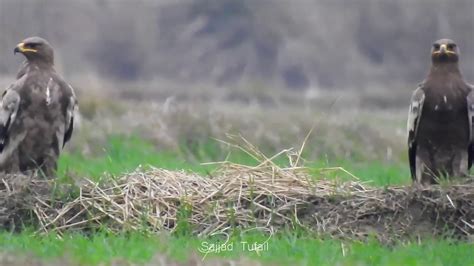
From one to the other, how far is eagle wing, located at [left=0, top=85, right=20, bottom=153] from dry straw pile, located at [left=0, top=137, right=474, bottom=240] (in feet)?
3.48

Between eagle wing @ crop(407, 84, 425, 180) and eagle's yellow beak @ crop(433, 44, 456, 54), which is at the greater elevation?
eagle's yellow beak @ crop(433, 44, 456, 54)

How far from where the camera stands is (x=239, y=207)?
1215 centimetres

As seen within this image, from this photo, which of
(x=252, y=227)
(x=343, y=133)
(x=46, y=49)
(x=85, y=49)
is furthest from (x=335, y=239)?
(x=85, y=49)

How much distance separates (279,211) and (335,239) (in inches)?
32.4

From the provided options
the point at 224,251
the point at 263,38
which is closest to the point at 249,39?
the point at 263,38

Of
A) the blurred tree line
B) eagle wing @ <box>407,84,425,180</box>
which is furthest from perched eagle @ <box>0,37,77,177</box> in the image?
the blurred tree line

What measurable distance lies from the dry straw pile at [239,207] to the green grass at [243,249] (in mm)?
384

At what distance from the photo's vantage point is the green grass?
996 centimetres

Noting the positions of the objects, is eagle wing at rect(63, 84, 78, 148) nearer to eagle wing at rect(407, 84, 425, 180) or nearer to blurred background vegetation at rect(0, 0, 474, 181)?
eagle wing at rect(407, 84, 425, 180)

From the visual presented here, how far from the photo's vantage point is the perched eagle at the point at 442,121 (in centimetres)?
1348

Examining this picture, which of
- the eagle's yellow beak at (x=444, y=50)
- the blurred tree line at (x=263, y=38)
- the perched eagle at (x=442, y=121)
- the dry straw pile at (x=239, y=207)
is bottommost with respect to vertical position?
the blurred tree line at (x=263, y=38)

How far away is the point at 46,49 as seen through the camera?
13766 millimetres

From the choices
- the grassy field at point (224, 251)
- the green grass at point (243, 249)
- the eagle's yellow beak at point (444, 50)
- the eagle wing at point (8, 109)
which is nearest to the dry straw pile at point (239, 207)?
the grassy field at point (224, 251)

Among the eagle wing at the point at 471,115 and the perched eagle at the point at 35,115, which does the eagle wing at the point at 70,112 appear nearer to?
the perched eagle at the point at 35,115
